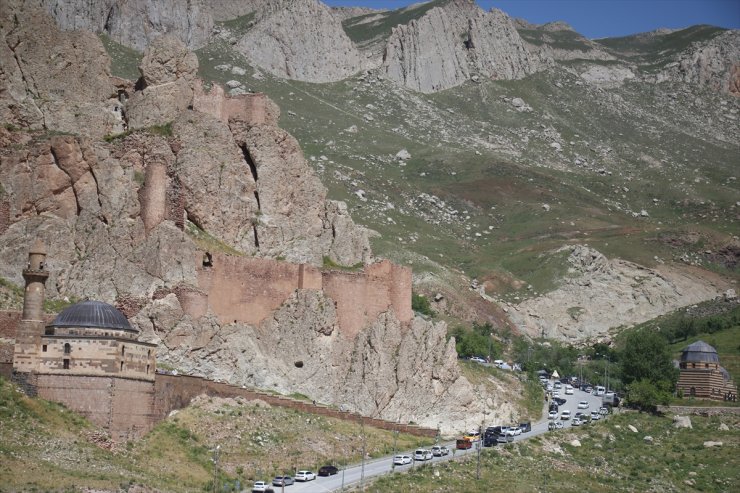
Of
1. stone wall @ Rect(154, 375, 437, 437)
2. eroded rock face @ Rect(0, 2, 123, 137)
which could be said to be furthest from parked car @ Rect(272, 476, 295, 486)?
eroded rock face @ Rect(0, 2, 123, 137)

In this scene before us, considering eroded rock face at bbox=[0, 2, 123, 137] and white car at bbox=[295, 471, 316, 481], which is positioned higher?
eroded rock face at bbox=[0, 2, 123, 137]

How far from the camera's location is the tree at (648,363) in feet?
393

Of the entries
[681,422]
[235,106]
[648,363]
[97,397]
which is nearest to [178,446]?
[97,397]

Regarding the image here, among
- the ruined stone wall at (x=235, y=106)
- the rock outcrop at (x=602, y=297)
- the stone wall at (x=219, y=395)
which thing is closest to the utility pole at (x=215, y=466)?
the stone wall at (x=219, y=395)

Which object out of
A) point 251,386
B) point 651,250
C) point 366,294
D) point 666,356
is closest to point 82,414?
point 251,386

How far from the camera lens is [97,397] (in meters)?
70.8

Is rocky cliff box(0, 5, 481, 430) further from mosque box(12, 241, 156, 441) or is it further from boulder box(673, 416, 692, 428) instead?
boulder box(673, 416, 692, 428)

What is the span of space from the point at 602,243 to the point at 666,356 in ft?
206

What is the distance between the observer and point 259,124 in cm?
9625

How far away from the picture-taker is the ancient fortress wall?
8756 centimetres

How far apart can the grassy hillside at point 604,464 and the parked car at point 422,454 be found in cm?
185

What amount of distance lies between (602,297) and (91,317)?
103 m

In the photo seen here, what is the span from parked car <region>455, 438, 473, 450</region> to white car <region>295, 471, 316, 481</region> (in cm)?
1503

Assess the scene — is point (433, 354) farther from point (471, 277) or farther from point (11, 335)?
point (471, 277)
